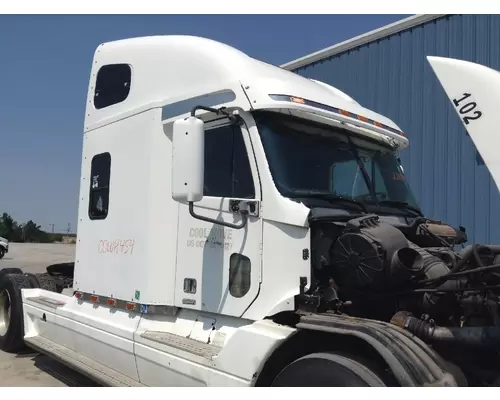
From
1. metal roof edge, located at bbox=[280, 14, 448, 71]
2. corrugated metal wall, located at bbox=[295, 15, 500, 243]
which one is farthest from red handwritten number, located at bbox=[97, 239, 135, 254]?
metal roof edge, located at bbox=[280, 14, 448, 71]

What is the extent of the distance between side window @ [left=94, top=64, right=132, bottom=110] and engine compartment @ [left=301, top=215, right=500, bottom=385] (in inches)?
104

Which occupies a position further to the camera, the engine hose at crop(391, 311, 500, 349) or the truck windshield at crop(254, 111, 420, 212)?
the truck windshield at crop(254, 111, 420, 212)

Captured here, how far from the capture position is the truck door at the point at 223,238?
3.87 metres

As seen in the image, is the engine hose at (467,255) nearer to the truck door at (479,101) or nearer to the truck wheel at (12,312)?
the truck door at (479,101)

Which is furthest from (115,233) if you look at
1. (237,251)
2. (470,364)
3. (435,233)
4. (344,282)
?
(470,364)

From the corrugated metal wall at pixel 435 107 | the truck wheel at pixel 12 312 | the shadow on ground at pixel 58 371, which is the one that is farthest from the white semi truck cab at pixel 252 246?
the corrugated metal wall at pixel 435 107

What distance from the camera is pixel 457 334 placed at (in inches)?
122

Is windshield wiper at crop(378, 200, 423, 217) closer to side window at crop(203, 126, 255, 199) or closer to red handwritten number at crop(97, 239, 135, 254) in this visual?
side window at crop(203, 126, 255, 199)

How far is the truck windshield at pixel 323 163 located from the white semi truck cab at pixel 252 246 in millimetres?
12

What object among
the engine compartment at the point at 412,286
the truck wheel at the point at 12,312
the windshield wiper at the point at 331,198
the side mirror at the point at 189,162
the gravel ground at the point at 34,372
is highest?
the side mirror at the point at 189,162

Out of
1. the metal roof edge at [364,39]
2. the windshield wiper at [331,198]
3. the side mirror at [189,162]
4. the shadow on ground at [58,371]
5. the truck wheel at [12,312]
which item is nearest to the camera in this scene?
the side mirror at [189,162]

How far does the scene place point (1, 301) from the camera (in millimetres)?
7387

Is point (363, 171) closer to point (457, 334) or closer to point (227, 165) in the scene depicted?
point (227, 165)

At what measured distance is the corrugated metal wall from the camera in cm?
837
